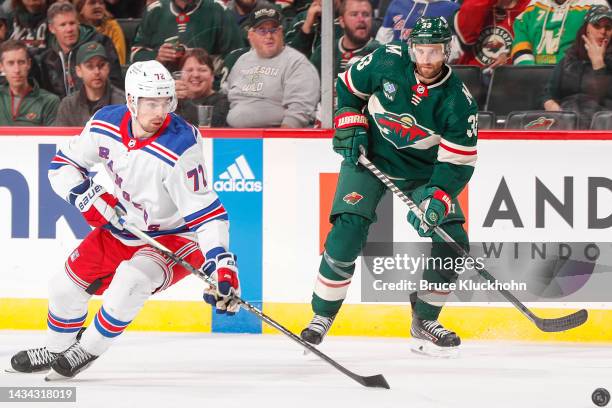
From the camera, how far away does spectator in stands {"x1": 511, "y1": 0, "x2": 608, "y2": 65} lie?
5.38m

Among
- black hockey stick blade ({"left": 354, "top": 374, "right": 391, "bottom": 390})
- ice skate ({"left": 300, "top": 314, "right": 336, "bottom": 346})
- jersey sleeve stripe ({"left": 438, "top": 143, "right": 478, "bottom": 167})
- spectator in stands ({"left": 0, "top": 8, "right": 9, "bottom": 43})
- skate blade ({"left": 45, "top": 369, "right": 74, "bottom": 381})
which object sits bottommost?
ice skate ({"left": 300, "top": 314, "right": 336, "bottom": 346})

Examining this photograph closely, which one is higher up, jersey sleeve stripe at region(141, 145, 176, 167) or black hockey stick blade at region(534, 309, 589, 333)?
jersey sleeve stripe at region(141, 145, 176, 167)

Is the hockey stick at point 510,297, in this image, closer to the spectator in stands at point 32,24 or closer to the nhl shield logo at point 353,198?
the nhl shield logo at point 353,198

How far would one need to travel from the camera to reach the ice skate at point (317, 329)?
16.1 feet

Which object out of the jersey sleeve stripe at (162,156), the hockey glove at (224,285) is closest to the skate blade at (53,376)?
the hockey glove at (224,285)

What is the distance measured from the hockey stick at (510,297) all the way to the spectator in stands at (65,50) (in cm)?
136

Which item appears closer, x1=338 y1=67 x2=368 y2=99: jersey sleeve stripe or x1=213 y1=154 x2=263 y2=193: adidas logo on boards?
x1=338 y1=67 x2=368 y2=99: jersey sleeve stripe

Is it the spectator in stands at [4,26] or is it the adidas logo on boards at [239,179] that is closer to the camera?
the adidas logo on boards at [239,179]

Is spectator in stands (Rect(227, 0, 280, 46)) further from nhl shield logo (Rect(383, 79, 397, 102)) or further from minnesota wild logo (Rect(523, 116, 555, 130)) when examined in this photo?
minnesota wild logo (Rect(523, 116, 555, 130))

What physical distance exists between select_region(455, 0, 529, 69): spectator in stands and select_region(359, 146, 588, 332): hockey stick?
825 mm

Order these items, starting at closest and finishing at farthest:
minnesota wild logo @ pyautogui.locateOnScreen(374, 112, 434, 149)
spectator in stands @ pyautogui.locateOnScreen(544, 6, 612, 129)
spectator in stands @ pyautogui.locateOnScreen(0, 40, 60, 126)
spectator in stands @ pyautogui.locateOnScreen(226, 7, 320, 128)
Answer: minnesota wild logo @ pyautogui.locateOnScreen(374, 112, 434, 149) < spectator in stands @ pyautogui.locateOnScreen(544, 6, 612, 129) < spectator in stands @ pyautogui.locateOnScreen(226, 7, 320, 128) < spectator in stands @ pyautogui.locateOnScreen(0, 40, 60, 126)

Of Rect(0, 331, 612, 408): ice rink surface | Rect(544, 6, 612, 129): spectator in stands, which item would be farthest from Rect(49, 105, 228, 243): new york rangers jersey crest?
Rect(544, 6, 612, 129): spectator in stands

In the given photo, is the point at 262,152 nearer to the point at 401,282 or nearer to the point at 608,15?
the point at 401,282

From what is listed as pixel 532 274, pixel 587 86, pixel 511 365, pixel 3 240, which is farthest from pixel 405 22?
pixel 3 240
